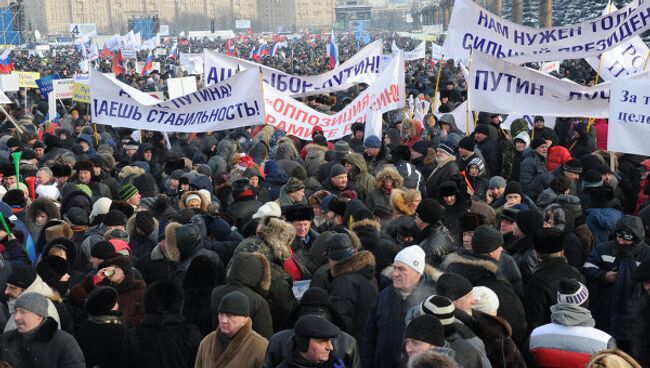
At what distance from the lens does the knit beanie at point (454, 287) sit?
429 centimetres

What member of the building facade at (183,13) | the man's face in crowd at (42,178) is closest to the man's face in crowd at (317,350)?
the man's face in crowd at (42,178)

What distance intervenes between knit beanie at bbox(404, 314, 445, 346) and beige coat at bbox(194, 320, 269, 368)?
92cm

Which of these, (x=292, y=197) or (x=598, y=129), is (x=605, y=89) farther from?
(x=292, y=197)

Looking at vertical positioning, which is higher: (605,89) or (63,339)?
(605,89)

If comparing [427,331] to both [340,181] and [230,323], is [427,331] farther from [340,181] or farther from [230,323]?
[340,181]

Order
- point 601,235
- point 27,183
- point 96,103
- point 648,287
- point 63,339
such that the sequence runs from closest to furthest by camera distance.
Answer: point 63,339 → point 648,287 → point 601,235 → point 27,183 → point 96,103

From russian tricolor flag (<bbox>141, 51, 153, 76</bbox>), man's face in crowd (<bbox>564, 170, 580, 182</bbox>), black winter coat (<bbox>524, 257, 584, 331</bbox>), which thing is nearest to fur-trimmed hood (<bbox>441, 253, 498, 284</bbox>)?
black winter coat (<bbox>524, 257, 584, 331</bbox>)

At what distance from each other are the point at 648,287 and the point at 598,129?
6.30m

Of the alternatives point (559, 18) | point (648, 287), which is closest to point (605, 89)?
point (648, 287)

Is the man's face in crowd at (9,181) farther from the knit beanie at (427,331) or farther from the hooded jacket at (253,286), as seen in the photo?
the knit beanie at (427,331)

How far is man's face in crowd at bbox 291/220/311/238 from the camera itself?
20.3ft

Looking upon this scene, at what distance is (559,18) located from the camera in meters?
43.7

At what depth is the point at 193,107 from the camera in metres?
9.99

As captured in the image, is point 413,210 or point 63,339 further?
point 413,210
